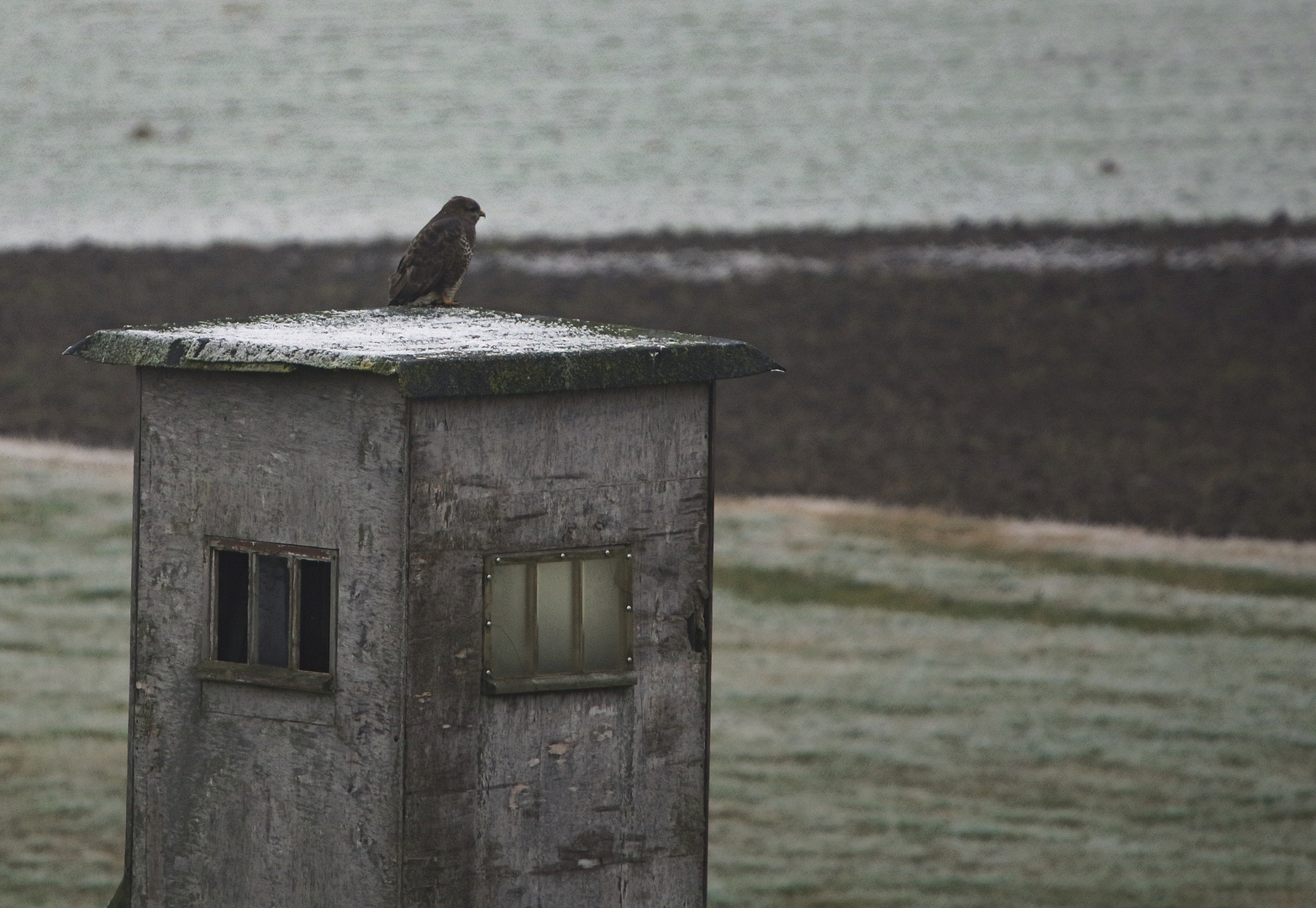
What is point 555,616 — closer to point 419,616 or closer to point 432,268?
point 419,616

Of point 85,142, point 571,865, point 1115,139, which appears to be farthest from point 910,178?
point 571,865

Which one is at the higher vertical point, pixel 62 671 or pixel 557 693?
pixel 557 693

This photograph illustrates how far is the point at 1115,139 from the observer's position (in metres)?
21.4

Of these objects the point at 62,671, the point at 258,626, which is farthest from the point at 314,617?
the point at 62,671

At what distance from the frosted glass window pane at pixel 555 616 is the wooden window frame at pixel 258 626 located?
0.47 metres

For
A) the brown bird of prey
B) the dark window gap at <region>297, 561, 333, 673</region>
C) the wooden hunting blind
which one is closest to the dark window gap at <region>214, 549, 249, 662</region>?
the wooden hunting blind

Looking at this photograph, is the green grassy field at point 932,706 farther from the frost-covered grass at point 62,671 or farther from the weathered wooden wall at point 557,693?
the weathered wooden wall at point 557,693

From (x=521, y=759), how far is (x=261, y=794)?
600mm

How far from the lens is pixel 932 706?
10.4 metres

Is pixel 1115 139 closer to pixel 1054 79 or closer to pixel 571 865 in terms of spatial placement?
pixel 1054 79

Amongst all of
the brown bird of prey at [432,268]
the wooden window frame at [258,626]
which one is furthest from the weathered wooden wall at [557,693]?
the brown bird of prey at [432,268]

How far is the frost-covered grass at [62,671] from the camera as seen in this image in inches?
318

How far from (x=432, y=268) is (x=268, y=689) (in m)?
2.15

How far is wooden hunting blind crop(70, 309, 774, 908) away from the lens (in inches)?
156
